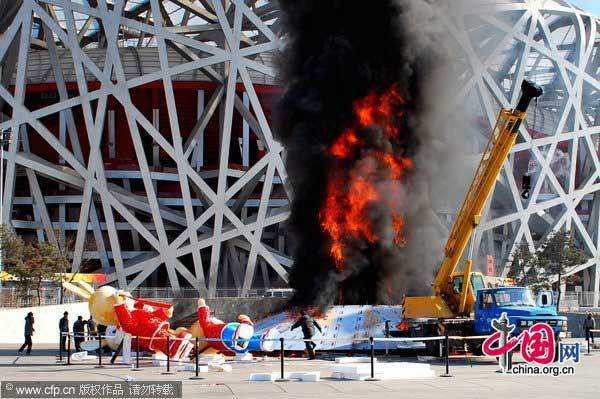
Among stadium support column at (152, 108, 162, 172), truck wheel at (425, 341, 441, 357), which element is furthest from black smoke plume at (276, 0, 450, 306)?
stadium support column at (152, 108, 162, 172)

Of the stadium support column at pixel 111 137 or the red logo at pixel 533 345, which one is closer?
the red logo at pixel 533 345

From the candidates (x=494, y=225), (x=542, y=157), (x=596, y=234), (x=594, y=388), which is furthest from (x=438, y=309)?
(x=596, y=234)

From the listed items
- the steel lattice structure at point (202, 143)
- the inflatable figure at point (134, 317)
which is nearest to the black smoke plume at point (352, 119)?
the inflatable figure at point (134, 317)

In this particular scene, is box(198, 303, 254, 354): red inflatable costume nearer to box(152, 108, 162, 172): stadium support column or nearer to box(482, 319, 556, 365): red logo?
box(482, 319, 556, 365): red logo

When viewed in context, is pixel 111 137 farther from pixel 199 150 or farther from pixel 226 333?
pixel 226 333

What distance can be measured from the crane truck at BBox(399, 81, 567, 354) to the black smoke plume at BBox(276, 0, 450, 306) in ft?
9.90

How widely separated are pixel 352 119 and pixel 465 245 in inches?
220

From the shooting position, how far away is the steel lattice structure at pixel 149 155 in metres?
48.9

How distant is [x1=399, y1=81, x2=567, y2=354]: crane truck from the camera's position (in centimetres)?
2544

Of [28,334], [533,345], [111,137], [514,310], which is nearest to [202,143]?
[111,137]

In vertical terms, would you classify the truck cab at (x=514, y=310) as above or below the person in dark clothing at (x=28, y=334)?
above

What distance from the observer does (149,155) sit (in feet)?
185

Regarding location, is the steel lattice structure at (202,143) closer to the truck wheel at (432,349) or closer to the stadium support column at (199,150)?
the stadium support column at (199,150)

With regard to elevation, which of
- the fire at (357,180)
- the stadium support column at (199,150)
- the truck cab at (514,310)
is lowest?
the truck cab at (514,310)
